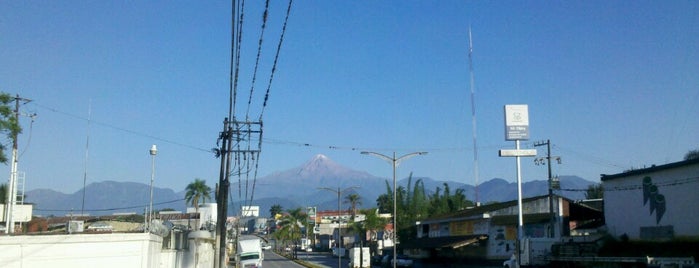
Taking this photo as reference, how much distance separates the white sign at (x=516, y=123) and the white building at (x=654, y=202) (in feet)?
30.7

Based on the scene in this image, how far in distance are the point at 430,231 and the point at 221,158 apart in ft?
166

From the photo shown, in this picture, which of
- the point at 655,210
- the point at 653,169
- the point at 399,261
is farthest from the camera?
the point at 399,261

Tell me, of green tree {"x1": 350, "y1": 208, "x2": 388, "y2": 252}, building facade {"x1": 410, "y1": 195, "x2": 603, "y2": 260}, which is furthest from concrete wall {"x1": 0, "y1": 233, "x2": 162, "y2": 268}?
green tree {"x1": 350, "y1": 208, "x2": 388, "y2": 252}

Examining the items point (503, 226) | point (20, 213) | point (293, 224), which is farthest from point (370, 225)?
point (20, 213)

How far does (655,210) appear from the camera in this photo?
44.7 metres

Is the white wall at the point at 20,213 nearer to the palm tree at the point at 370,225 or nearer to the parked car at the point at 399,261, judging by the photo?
the parked car at the point at 399,261

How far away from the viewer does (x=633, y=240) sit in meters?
46.7

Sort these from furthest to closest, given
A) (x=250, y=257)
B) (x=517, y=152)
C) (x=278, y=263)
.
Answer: (x=278, y=263) → (x=517, y=152) → (x=250, y=257)

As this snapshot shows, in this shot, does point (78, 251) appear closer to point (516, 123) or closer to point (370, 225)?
point (516, 123)

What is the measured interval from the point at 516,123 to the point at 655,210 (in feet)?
55.4

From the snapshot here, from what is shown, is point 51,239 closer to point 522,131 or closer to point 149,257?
point 149,257

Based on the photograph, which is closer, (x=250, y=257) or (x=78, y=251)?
(x=78, y=251)

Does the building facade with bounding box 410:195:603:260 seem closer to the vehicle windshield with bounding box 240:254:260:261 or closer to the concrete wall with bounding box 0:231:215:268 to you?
the vehicle windshield with bounding box 240:254:260:261

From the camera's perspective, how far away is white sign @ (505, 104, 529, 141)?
5928cm
